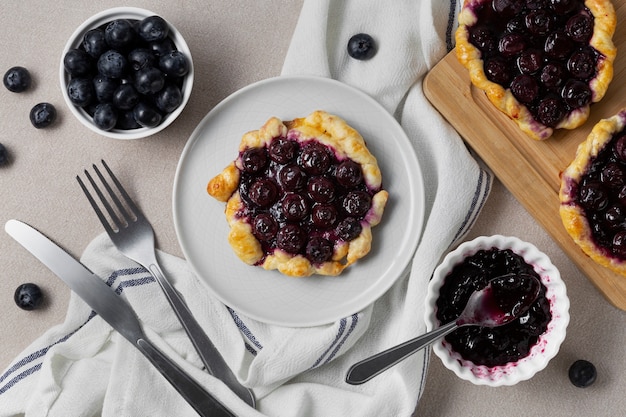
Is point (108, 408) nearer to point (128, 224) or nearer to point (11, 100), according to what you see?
point (128, 224)

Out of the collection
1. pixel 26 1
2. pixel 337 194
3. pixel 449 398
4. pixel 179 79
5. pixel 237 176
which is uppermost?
pixel 26 1

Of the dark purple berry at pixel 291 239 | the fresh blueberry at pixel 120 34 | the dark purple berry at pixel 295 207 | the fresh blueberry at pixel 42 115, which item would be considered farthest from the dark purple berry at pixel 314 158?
the fresh blueberry at pixel 42 115

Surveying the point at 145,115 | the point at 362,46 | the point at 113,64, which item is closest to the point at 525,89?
the point at 362,46

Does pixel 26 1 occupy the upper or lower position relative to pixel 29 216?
upper

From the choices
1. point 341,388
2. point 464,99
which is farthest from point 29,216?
point 464,99

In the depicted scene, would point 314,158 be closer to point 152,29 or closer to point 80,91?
point 152,29
